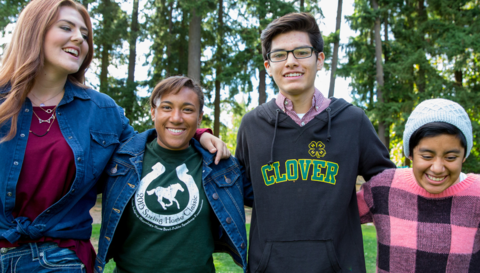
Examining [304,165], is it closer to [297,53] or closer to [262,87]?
[297,53]

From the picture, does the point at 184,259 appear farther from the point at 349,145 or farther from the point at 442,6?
the point at 442,6

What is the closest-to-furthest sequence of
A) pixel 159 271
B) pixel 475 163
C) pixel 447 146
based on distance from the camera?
pixel 447 146 < pixel 159 271 < pixel 475 163

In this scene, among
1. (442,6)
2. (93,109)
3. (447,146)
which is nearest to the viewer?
(447,146)

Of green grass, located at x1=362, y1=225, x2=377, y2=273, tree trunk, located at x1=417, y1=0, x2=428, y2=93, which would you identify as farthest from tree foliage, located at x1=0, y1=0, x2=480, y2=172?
green grass, located at x1=362, y1=225, x2=377, y2=273

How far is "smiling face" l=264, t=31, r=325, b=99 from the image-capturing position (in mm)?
2393

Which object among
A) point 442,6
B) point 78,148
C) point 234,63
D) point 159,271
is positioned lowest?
point 159,271

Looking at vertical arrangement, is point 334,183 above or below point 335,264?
above

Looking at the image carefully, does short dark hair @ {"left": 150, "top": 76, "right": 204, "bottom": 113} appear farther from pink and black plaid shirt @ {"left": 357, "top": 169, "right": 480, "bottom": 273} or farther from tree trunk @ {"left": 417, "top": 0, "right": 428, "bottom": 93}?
tree trunk @ {"left": 417, "top": 0, "right": 428, "bottom": 93}

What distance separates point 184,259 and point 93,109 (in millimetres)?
1180

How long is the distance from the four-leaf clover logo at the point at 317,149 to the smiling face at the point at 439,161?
0.58 meters

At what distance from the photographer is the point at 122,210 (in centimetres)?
233

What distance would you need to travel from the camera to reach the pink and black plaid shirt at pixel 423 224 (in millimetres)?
2102

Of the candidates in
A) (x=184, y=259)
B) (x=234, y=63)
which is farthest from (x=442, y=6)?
(x=184, y=259)

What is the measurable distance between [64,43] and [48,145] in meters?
0.67
